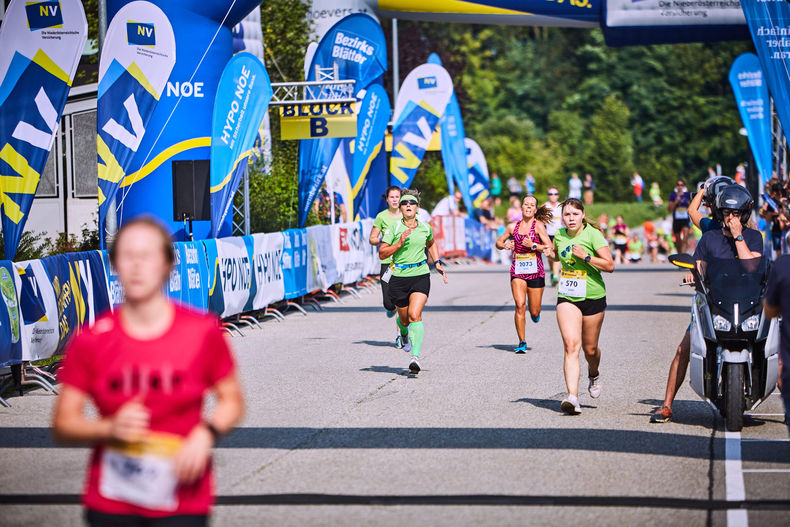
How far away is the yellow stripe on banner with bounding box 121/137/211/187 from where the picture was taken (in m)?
17.7

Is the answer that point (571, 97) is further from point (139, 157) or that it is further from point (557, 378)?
point (557, 378)

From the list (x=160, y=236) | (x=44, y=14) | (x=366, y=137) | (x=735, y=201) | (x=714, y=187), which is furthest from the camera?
(x=366, y=137)

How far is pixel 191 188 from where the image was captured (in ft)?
58.7

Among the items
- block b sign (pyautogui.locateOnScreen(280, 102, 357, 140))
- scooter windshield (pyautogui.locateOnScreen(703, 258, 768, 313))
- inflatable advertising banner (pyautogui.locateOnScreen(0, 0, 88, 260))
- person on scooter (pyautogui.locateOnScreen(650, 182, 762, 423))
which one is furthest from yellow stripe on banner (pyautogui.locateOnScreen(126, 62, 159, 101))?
scooter windshield (pyautogui.locateOnScreen(703, 258, 768, 313))

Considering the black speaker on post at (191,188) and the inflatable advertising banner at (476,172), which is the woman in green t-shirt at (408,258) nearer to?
the black speaker on post at (191,188)

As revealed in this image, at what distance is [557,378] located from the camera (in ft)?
37.7

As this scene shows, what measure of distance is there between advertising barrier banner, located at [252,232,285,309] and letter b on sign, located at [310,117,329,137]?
4.66 metres

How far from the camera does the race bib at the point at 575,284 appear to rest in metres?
9.45

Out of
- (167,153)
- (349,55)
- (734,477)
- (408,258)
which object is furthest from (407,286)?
(349,55)

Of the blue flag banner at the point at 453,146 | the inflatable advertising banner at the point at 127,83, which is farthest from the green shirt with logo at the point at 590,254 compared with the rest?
the blue flag banner at the point at 453,146

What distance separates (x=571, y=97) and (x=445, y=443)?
223ft

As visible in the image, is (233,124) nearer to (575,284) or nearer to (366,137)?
(366,137)

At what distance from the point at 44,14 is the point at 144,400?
9.78 meters

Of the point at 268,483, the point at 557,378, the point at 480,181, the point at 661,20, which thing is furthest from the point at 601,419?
the point at 480,181
